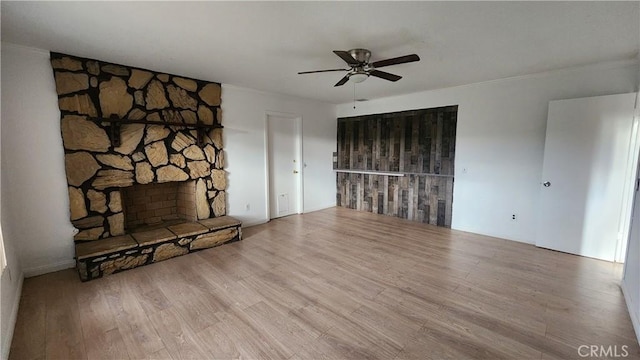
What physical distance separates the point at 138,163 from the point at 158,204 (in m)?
0.91

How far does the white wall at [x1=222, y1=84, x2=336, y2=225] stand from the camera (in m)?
4.27

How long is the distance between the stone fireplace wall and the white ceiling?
0.92 feet

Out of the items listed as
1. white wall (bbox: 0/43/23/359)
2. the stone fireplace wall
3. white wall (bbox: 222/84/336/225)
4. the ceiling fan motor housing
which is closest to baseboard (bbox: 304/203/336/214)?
white wall (bbox: 222/84/336/225)

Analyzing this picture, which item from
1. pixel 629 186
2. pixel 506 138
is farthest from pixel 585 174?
pixel 506 138

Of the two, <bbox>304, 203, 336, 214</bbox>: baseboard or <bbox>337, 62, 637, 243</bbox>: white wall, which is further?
<bbox>304, 203, 336, 214</bbox>: baseboard

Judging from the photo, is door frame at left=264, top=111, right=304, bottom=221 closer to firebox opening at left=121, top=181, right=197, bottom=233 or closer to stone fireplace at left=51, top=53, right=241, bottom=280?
stone fireplace at left=51, top=53, right=241, bottom=280

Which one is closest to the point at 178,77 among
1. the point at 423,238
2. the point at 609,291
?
the point at 423,238

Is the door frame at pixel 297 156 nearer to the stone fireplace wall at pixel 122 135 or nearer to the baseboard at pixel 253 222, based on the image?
the baseboard at pixel 253 222

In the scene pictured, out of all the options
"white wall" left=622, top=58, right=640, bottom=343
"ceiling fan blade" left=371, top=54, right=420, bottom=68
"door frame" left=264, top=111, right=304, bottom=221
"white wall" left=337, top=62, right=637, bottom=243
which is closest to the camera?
"white wall" left=622, top=58, right=640, bottom=343

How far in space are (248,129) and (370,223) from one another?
8.84ft

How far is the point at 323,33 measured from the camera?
7.59 feet

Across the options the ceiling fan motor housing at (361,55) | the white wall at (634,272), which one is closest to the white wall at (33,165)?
the ceiling fan motor housing at (361,55)

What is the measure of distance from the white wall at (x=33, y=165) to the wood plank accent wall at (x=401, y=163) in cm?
456

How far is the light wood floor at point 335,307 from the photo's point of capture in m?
1.82
